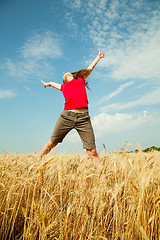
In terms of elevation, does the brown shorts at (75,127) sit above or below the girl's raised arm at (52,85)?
below

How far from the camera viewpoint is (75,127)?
272 centimetres

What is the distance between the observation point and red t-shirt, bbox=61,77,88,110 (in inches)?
109

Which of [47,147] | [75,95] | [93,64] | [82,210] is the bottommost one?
[82,210]

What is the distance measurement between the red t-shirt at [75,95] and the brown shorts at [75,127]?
14 cm

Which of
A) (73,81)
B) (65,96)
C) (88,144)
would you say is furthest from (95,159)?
(73,81)

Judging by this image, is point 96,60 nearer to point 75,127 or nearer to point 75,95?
point 75,95

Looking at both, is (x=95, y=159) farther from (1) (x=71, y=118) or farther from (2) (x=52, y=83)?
(2) (x=52, y=83)

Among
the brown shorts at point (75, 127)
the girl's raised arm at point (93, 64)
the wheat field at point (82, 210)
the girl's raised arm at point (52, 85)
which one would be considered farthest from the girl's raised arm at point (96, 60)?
the wheat field at point (82, 210)

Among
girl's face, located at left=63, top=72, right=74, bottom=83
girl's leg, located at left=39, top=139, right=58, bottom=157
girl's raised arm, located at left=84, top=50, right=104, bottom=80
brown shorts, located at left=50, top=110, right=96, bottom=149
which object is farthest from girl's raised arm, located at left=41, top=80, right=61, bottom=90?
girl's leg, located at left=39, top=139, right=58, bottom=157

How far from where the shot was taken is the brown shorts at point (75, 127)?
2588 mm

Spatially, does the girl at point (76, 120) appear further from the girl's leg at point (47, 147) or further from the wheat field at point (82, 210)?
the wheat field at point (82, 210)

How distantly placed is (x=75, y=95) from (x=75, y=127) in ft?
1.72

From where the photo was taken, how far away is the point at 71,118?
269 centimetres

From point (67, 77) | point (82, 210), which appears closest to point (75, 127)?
point (67, 77)
